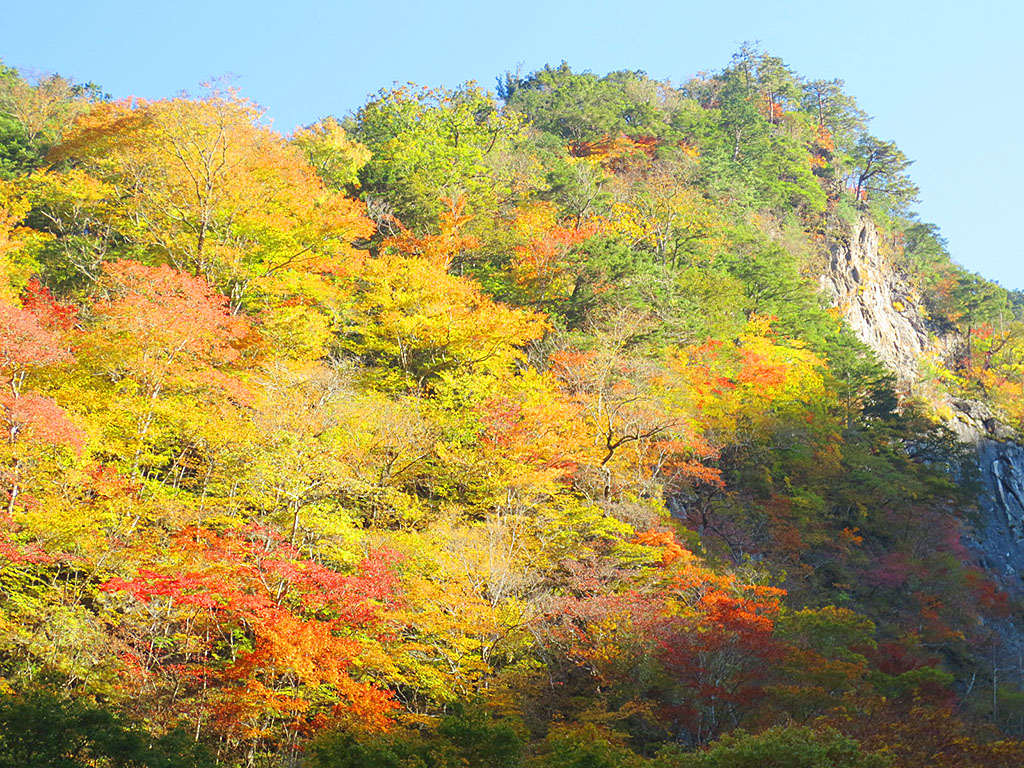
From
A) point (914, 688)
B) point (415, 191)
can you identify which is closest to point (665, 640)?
point (914, 688)

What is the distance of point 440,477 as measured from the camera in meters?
18.8

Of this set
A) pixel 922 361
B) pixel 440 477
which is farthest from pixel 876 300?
pixel 440 477

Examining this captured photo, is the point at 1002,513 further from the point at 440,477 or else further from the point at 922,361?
the point at 440,477

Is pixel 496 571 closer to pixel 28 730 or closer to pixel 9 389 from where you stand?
pixel 28 730

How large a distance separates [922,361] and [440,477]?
40762 millimetres

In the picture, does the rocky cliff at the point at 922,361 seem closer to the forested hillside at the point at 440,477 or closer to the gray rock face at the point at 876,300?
the gray rock face at the point at 876,300

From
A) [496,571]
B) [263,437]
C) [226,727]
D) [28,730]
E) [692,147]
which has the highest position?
[692,147]

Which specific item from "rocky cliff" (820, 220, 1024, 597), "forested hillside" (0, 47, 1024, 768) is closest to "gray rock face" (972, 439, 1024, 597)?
"rocky cliff" (820, 220, 1024, 597)

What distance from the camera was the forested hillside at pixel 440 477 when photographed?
12391mm

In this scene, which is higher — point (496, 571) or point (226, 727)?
point (496, 571)

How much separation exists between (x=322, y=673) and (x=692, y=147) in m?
44.2

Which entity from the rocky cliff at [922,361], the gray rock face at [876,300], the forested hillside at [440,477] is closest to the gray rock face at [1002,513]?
the rocky cliff at [922,361]

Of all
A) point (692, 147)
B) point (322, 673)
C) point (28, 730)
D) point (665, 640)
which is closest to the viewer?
point (28, 730)

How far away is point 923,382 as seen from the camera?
43.0 m
